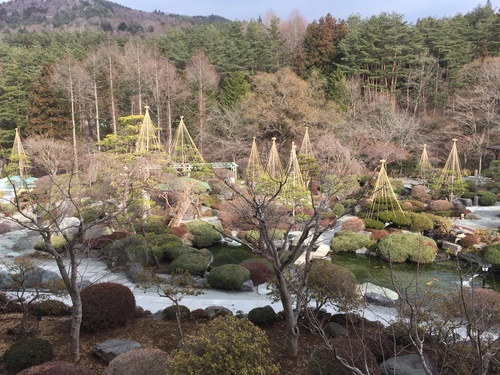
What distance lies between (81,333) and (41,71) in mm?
24212

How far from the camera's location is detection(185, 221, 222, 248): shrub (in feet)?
40.9

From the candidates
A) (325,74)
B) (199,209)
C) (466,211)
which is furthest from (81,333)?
(325,74)

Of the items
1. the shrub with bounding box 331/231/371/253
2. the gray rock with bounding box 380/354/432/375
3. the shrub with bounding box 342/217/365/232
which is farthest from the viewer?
the shrub with bounding box 342/217/365/232

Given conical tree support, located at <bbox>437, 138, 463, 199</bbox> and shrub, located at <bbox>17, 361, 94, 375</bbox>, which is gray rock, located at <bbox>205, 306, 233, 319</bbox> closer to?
shrub, located at <bbox>17, 361, 94, 375</bbox>

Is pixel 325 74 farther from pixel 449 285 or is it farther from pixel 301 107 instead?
pixel 449 285

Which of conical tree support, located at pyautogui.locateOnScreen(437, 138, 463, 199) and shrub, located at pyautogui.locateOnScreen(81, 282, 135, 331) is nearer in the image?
shrub, located at pyautogui.locateOnScreen(81, 282, 135, 331)

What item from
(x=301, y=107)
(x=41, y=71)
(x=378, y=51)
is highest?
(x=378, y=51)

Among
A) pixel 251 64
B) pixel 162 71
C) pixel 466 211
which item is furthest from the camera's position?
pixel 251 64

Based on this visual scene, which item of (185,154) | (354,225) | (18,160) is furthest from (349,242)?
(18,160)

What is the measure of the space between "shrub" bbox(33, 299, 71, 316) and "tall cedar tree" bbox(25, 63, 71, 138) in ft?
65.5

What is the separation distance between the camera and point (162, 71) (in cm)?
2452

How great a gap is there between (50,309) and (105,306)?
4.58 ft

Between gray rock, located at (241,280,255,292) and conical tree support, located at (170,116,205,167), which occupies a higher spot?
conical tree support, located at (170,116,205,167)

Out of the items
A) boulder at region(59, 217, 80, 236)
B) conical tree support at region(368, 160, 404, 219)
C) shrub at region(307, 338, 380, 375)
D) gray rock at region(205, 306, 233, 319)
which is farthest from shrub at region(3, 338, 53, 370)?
conical tree support at region(368, 160, 404, 219)
